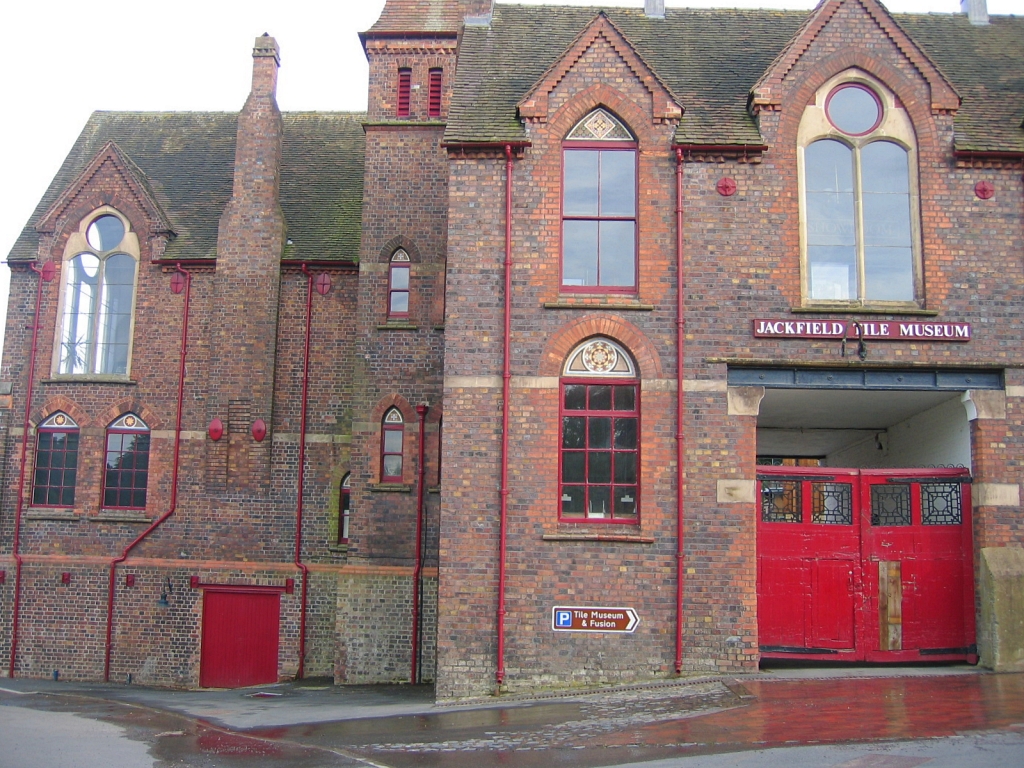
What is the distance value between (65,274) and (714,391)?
598 inches

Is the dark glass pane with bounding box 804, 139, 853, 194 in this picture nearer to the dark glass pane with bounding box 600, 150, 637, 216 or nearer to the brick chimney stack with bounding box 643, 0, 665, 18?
the dark glass pane with bounding box 600, 150, 637, 216

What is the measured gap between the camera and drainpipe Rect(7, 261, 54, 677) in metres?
20.0

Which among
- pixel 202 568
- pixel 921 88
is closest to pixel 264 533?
pixel 202 568

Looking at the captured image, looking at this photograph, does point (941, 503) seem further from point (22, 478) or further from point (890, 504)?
point (22, 478)

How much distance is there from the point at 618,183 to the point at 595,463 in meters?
4.36

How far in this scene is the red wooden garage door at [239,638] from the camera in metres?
19.6

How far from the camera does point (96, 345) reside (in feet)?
69.5

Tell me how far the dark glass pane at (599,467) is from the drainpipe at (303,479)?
8112 millimetres

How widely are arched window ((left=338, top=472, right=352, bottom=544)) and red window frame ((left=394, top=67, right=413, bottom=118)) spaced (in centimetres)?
787

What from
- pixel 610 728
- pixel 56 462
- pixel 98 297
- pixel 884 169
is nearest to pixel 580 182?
pixel 884 169

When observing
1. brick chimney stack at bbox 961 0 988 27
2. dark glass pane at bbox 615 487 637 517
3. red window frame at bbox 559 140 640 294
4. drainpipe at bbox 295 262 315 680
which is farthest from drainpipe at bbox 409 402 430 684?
brick chimney stack at bbox 961 0 988 27

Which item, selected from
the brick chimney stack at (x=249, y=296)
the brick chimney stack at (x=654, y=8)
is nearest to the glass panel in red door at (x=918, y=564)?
the brick chimney stack at (x=654, y=8)

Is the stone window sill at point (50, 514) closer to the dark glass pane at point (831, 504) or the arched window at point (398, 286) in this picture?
the arched window at point (398, 286)

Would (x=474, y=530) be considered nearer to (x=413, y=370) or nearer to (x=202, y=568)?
(x=413, y=370)
